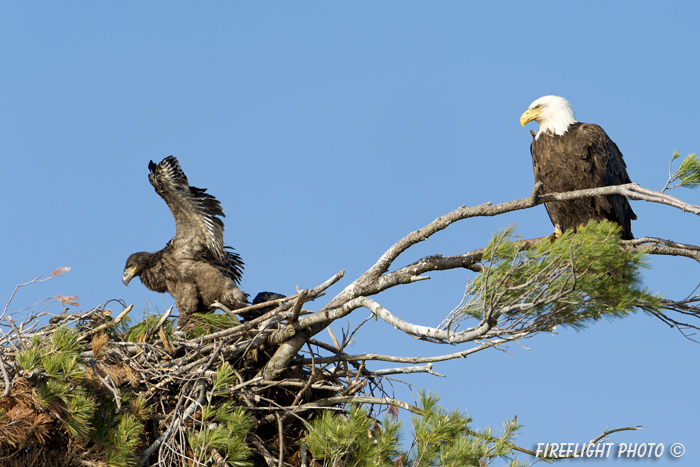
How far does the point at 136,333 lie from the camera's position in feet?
19.6

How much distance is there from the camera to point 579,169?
22.6 ft

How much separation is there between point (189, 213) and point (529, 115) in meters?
3.57

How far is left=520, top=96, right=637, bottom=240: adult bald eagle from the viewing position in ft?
22.6

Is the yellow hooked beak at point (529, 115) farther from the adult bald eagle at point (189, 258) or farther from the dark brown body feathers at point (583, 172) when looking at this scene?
the adult bald eagle at point (189, 258)

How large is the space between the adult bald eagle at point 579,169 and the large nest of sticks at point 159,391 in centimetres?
266

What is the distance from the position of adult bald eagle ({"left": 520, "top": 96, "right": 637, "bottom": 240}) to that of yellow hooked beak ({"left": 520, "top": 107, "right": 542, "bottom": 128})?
0.20 metres

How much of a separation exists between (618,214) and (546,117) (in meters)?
1.29

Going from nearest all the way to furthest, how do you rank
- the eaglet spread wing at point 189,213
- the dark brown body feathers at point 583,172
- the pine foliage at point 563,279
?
1. the pine foliage at point 563,279
2. the eaglet spread wing at point 189,213
3. the dark brown body feathers at point 583,172

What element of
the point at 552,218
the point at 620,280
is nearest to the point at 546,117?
the point at 552,218

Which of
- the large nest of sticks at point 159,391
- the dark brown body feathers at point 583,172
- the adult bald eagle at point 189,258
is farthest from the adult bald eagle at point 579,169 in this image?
the adult bald eagle at point 189,258

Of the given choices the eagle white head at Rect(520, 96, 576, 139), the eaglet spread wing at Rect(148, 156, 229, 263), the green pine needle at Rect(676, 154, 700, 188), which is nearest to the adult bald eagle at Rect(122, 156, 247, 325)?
the eaglet spread wing at Rect(148, 156, 229, 263)

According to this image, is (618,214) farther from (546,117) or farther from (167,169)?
(167,169)

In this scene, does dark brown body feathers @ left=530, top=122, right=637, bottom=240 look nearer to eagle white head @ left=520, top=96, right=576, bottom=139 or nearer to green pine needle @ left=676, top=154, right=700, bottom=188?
eagle white head @ left=520, top=96, right=576, bottom=139

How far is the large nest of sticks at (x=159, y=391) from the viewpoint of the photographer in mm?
4445
